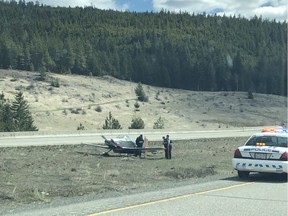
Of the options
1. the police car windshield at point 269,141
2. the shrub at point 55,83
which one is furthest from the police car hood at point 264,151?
the shrub at point 55,83

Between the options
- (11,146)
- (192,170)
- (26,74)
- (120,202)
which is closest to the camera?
(120,202)

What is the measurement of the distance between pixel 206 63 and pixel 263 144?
152594 millimetres

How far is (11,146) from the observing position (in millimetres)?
31375

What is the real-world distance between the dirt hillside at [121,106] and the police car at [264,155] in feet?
196

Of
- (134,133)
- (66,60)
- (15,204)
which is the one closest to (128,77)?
(66,60)

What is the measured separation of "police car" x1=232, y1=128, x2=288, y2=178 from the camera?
15.1 m

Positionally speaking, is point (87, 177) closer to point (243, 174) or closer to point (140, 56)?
point (243, 174)

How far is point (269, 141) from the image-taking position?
16.2m

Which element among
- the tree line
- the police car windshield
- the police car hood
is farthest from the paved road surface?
the tree line

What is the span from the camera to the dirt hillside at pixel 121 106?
8306cm

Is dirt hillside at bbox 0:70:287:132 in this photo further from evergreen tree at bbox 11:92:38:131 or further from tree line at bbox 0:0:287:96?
tree line at bbox 0:0:287:96

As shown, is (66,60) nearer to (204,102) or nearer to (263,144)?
(204,102)

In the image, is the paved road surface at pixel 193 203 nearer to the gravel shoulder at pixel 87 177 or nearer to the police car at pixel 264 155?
the gravel shoulder at pixel 87 177

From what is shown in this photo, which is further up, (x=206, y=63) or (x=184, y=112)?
(x=206, y=63)
